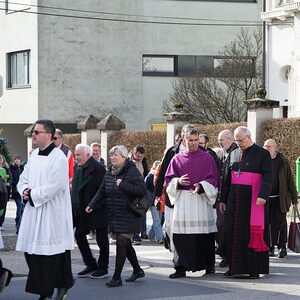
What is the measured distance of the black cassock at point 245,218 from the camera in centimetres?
1245

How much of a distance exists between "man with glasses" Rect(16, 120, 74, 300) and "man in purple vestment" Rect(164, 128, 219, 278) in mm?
2526

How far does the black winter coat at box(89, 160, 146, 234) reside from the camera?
11.8 meters

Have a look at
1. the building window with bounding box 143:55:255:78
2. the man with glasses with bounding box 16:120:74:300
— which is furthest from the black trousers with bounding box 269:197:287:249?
the building window with bounding box 143:55:255:78

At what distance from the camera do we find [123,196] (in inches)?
465

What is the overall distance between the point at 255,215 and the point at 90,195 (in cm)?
226

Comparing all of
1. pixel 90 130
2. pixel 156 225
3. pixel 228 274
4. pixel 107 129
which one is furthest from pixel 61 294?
pixel 90 130

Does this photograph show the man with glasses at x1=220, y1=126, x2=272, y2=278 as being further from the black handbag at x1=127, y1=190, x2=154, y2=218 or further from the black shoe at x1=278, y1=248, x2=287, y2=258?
the black shoe at x1=278, y1=248, x2=287, y2=258

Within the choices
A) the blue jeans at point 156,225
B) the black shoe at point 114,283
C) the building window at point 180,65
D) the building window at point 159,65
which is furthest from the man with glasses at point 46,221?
the building window at point 159,65

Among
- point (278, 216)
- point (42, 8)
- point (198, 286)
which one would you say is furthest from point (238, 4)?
point (198, 286)

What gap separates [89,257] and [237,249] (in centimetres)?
202

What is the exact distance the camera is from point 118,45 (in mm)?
43688

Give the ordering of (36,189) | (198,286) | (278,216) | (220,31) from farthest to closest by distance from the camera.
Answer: (220,31)
(278,216)
(198,286)
(36,189)

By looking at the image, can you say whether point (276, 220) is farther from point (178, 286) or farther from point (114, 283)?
point (114, 283)

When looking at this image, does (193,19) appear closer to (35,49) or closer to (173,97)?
(173,97)
